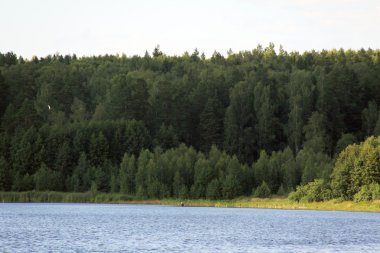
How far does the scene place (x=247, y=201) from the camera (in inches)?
5748

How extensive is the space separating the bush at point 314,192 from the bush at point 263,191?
986cm

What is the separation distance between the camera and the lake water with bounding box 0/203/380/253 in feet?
211

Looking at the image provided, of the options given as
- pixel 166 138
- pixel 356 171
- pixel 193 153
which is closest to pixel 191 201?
pixel 193 153

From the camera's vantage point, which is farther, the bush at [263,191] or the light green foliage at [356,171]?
the bush at [263,191]

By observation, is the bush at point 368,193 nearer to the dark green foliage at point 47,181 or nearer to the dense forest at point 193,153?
the dense forest at point 193,153

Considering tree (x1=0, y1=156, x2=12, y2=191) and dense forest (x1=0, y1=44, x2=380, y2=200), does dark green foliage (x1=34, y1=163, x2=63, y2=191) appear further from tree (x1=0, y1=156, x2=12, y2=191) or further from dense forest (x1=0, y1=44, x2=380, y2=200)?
tree (x1=0, y1=156, x2=12, y2=191)

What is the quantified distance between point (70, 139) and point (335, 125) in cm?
6663

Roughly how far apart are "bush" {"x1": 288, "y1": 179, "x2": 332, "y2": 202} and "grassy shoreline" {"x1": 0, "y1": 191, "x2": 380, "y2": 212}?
3.06 feet

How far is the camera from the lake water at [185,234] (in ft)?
211

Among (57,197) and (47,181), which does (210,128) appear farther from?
(47,181)

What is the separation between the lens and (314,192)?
132375 millimetres

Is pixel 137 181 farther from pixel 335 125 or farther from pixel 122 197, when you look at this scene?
pixel 335 125

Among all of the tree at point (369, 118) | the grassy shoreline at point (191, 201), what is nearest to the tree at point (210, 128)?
the tree at point (369, 118)

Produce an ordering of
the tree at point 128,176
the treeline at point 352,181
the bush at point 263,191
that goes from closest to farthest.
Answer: the treeline at point 352,181
the bush at point 263,191
the tree at point 128,176
